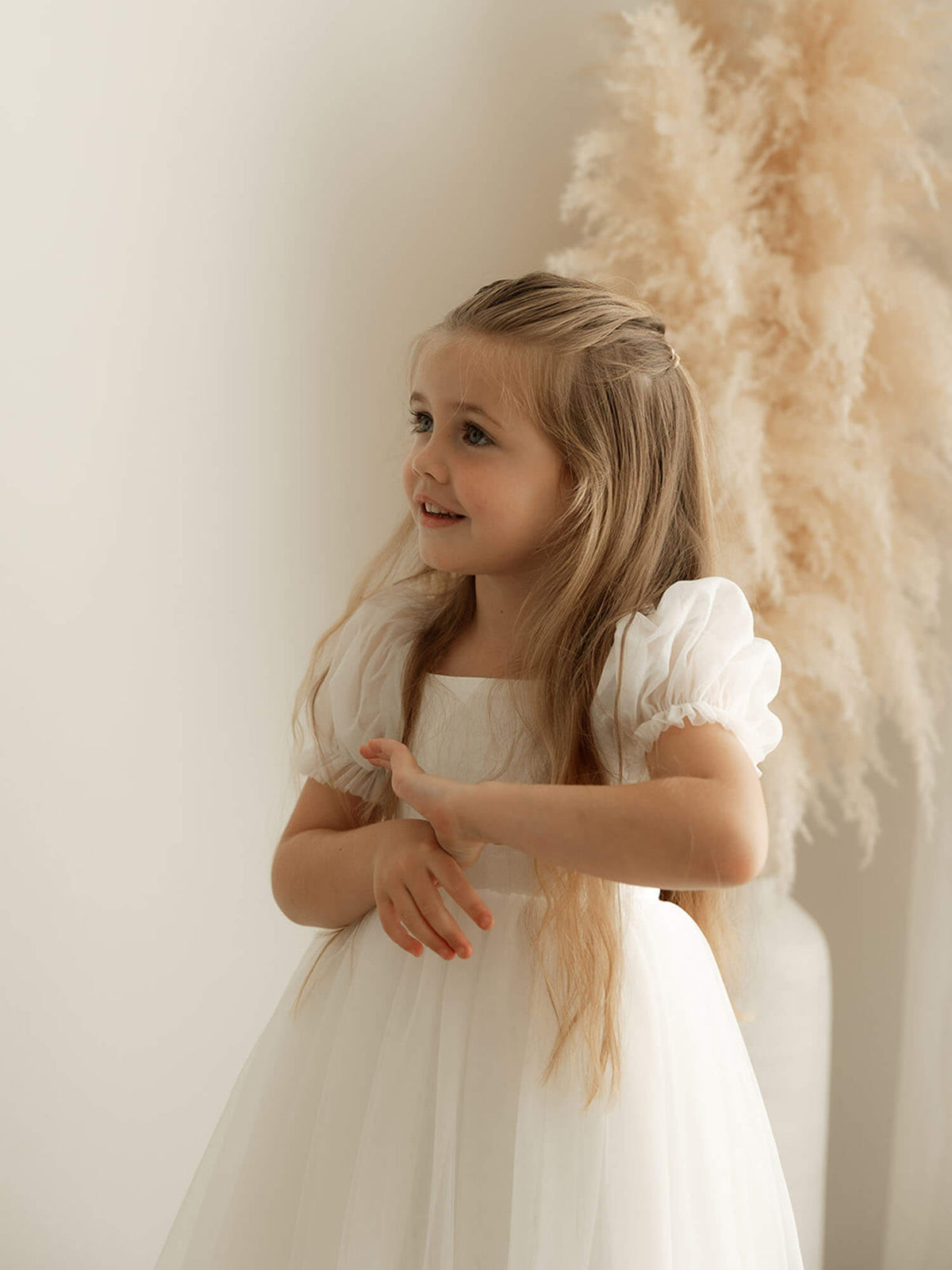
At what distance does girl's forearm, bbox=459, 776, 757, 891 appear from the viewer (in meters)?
0.69

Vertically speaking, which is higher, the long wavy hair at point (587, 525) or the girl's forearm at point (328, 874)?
the long wavy hair at point (587, 525)

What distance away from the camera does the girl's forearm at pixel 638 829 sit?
0.69m

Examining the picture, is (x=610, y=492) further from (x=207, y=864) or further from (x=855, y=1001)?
(x=855, y=1001)

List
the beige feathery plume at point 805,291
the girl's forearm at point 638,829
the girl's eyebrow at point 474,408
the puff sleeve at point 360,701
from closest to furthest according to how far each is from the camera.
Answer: the girl's forearm at point 638,829, the girl's eyebrow at point 474,408, the puff sleeve at point 360,701, the beige feathery plume at point 805,291

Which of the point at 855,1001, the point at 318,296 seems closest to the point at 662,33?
the point at 318,296

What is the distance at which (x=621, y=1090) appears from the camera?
30.4 inches

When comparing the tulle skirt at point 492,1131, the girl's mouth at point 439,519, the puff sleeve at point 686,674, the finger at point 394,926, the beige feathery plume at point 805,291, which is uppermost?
the beige feathery plume at point 805,291

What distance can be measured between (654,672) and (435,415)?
0.24 metres

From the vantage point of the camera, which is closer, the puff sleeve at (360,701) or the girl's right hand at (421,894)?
the girl's right hand at (421,894)

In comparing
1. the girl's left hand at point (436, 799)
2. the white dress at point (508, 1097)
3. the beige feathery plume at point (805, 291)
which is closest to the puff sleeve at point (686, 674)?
the white dress at point (508, 1097)

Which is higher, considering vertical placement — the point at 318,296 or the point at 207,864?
the point at 318,296

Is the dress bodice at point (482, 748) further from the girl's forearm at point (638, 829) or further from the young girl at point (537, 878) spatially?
the girl's forearm at point (638, 829)

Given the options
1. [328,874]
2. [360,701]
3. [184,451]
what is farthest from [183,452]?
[328,874]

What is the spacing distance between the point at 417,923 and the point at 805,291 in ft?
2.72
